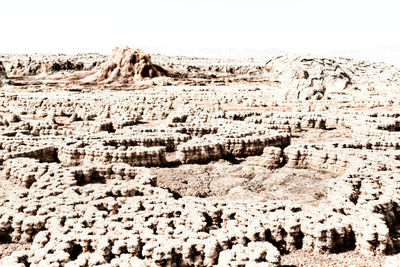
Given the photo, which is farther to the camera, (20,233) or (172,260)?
(20,233)

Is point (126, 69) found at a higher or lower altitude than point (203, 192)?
higher

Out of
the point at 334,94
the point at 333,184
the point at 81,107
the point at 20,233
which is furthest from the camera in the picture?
the point at 334,94

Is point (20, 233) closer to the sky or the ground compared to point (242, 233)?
closer to the ground

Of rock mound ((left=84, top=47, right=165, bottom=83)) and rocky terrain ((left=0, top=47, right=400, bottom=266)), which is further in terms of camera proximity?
rock mound ((left=84, top=47, right=165, bottom=83))

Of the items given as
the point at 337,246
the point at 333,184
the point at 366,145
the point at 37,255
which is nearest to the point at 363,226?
the point at 337,246

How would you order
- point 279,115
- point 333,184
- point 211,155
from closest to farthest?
point 333,184
point 211,155
point 279,115

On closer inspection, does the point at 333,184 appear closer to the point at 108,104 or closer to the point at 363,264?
the point at 363,264

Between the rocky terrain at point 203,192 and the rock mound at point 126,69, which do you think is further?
the rock mound at point 126,69

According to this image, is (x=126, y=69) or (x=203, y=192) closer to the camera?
(x=203, y=192)
